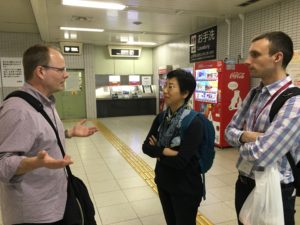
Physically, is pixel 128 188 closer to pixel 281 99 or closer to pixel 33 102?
pixel 33 102

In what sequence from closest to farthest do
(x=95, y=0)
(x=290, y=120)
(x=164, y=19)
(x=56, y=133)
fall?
(x=290, y=120) < (x=56, y=133) < (x=95, y=0) < (x=164, y=19)

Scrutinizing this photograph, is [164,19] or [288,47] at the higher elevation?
[164,19]

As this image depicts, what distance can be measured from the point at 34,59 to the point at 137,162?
3.49 m

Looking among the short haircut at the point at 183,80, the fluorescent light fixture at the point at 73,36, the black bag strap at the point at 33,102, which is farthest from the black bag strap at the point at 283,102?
the fluorescent light fixture at the point at 73,36

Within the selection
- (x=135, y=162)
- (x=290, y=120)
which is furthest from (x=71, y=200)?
(x=135, y=162)

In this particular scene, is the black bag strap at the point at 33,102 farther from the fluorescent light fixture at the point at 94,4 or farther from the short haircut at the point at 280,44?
the fluorescent light fixture at the point at 94,4

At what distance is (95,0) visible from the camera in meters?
4.45

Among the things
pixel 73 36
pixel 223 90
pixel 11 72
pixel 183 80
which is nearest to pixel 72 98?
pixel 11 72

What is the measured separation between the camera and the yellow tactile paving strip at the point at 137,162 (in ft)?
9.09

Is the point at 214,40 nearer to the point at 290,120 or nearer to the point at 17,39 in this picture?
the point at 290,120

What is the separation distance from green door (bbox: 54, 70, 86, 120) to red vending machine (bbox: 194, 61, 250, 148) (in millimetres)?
5779

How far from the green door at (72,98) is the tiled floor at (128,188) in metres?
4.20

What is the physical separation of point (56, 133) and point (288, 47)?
1364mm

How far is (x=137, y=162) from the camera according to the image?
4641 millimetres
